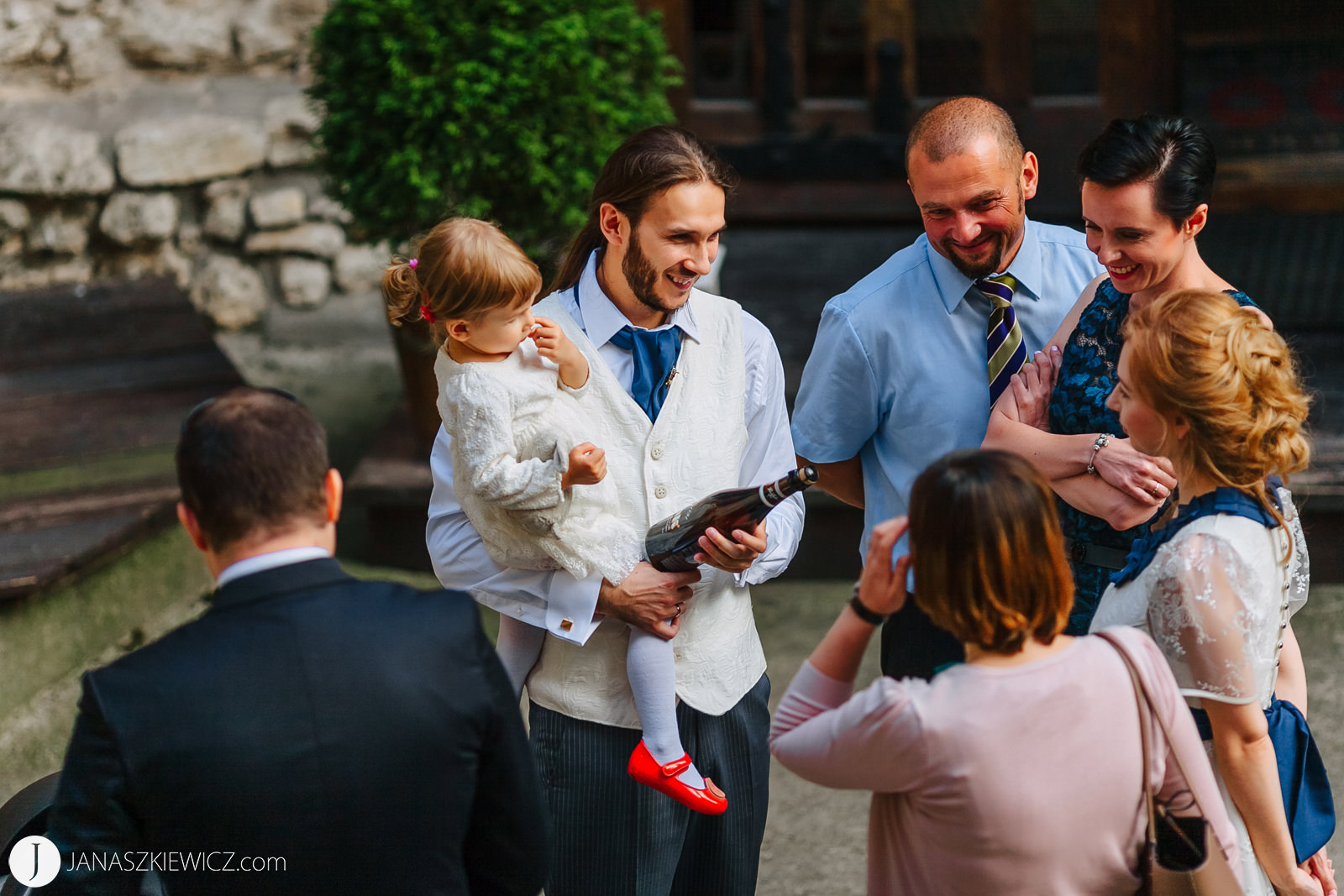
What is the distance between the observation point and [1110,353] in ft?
7.04

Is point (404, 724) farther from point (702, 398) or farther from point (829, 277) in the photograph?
point (829, 277)

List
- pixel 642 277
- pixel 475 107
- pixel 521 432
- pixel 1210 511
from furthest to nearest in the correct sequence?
1. pixel 475 107
2. pixel 642 277
3. pixel 521 432
4. pixel 1210 511

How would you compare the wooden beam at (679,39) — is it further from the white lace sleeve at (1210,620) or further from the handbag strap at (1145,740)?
the handbag strap at (1145,740)

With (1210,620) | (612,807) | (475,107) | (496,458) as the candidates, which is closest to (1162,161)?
(1210,620)

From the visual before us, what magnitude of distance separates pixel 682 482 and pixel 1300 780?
1054 millimetres

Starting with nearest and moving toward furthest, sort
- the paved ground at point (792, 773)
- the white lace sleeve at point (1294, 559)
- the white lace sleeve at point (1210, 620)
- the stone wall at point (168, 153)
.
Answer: the white lace sleeve at point (1210, 620) < the white lace sleeve at point (1294, 559) < the paved ground at point (792, 773) < the stone wall at point (168, 153)

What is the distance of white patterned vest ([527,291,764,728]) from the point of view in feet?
6.98

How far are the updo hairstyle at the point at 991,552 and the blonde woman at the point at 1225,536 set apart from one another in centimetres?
28

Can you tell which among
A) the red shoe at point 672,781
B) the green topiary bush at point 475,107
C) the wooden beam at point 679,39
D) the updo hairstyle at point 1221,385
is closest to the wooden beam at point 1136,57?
the wooden beam at point 679,39

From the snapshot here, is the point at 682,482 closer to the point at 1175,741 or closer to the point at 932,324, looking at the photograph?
the point at 932,324

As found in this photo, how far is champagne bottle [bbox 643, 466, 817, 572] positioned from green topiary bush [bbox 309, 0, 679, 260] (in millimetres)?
2309

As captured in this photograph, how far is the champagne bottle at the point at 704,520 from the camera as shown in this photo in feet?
6.41

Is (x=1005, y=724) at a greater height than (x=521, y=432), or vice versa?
(x=521, y=432)

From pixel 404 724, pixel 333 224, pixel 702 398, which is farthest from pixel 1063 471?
pixel 333 224
